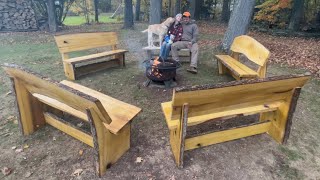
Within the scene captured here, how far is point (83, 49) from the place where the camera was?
6.43m

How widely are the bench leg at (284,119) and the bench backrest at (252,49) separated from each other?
1.38m

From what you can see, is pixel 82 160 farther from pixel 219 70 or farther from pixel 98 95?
pixel 219 70

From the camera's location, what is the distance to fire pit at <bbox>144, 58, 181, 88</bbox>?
511 centimetres

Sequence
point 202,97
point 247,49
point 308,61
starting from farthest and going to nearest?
point 308,61
point 247,49
point 202,97

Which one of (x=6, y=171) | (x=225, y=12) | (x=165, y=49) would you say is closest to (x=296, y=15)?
(x=225, y=12)

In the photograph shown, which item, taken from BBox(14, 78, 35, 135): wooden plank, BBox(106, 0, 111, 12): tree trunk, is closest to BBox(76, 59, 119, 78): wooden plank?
BBox(14, 78, 35, 135): wooden plank

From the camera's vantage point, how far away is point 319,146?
3621mm

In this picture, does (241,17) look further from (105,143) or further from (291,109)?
(105,143)

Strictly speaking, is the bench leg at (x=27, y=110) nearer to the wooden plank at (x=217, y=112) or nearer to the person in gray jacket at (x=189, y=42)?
the wooden plank at (x=217, y=112)

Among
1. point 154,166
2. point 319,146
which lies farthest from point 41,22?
point 319,146

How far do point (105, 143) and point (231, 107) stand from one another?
1509 mm

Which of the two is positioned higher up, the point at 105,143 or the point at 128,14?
the point at 128,14

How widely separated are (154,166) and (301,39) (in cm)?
1171

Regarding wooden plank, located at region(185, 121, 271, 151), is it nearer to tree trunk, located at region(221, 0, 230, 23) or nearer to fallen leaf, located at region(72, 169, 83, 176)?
fallen leaf, located at region(72, 169, 83, 176)
